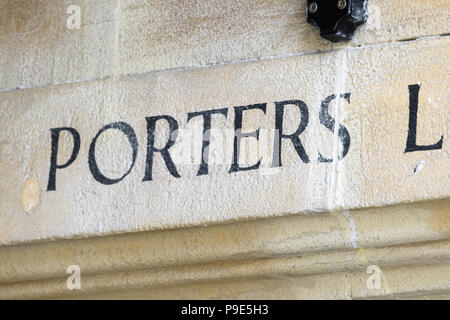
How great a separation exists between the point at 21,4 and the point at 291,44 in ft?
2.74

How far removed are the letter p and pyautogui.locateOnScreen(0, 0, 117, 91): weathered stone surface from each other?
154 mm

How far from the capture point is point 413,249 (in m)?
2.35

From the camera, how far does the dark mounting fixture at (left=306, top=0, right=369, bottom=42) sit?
2.35 m

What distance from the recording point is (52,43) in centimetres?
274

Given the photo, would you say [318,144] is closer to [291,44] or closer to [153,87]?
[291,44]

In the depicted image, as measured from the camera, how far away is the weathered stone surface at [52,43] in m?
2.68

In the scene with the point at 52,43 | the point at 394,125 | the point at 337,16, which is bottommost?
the point at 394,125

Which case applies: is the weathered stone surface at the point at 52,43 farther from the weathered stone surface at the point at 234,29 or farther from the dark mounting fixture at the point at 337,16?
the dark mounting fixture at the point at 337,16

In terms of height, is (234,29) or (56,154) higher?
(234,29)

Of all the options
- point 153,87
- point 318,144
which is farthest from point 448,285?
point 153,87

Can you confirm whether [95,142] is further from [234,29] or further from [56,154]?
[234,29]

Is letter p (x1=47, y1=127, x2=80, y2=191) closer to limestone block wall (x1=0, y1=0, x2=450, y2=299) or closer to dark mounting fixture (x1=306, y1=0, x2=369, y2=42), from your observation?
limestone block wall (x1=0, y1=0, x2=450, y2=299)

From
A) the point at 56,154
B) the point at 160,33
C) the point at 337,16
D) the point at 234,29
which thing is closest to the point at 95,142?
the point at 56,154

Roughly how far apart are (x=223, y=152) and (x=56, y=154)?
48 cm
